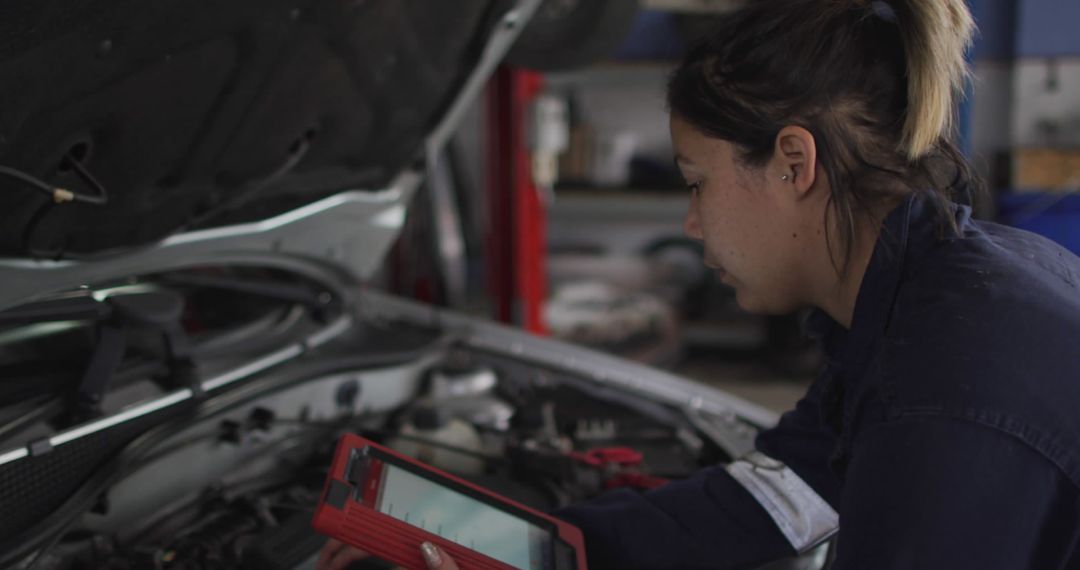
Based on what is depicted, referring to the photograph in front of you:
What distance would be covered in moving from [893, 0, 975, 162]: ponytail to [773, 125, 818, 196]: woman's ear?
8 cm

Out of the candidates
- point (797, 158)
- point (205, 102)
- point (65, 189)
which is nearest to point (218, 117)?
point (205, 102)

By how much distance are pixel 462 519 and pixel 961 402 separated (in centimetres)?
45

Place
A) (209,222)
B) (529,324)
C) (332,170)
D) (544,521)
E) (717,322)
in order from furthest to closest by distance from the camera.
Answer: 1. (717,322)
2. (529,324)
3. (332,170)
4. (209,222)
5. (544,521)

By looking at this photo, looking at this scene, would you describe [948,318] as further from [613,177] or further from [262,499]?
[613,177]

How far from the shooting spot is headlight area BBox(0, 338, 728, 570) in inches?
36.8

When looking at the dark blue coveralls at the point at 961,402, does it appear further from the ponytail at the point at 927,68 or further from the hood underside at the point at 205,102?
the hood underside at the point at 205,102

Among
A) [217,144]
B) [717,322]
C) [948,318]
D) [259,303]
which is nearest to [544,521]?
[948,318]

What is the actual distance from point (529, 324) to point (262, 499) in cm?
226

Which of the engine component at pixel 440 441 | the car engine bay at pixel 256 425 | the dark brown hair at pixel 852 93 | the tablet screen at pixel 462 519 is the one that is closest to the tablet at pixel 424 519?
the tablet screen at pixel 462 519

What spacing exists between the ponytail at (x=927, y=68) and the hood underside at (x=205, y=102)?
0.58 m

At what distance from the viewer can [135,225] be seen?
A: 1.11 metres

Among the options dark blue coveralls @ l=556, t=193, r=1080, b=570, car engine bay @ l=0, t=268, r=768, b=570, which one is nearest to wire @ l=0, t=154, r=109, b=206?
car engine bay @ l=0, t=268, r=768, b=570

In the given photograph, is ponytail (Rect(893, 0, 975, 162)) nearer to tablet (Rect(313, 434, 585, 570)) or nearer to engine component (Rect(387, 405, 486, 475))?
tablet (Rect(313, 434, 585, 570))

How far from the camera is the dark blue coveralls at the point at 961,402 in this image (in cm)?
62
